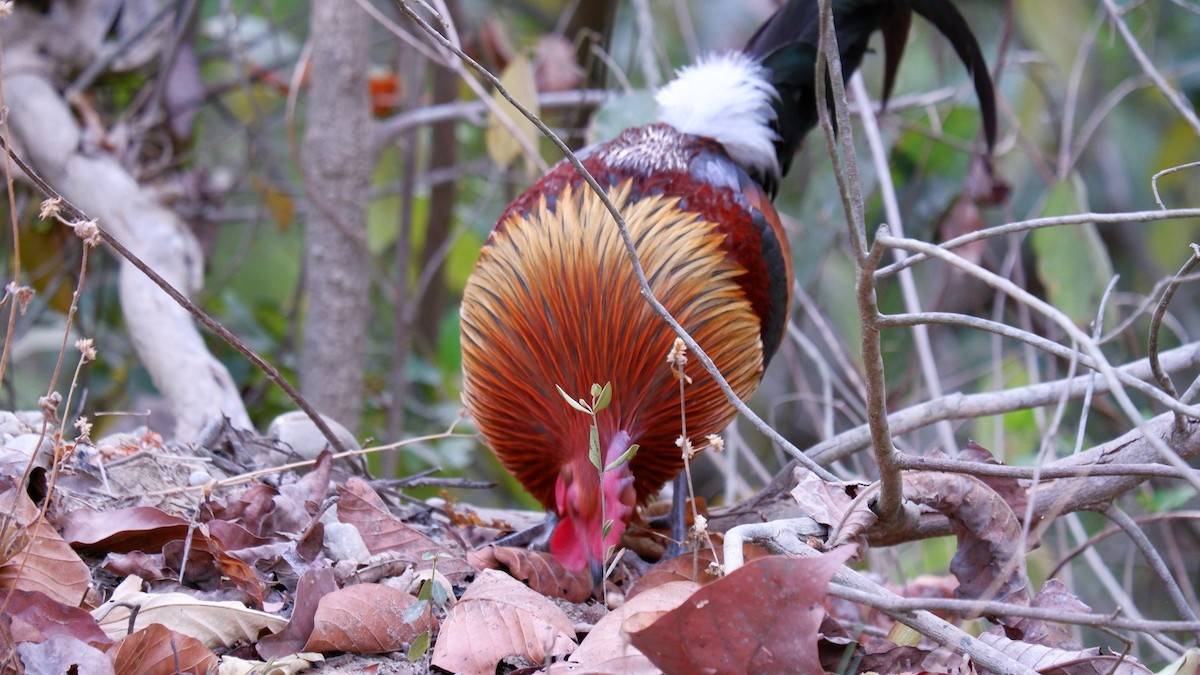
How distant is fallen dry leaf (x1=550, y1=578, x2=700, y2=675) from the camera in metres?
1.57

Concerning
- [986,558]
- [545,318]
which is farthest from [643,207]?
[986,558]

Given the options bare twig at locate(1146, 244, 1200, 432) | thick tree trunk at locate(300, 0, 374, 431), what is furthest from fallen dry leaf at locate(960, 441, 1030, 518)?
thick tree trunk at locate(300, 0, 374, 431)

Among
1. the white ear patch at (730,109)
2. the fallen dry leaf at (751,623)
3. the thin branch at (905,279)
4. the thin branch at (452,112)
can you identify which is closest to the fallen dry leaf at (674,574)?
the fallen dry leaf at (751,623)

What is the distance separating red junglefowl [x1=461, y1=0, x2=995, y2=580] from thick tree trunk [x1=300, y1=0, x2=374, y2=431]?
1.21 meters

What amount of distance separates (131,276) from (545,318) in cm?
136

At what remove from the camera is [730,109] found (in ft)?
10.3

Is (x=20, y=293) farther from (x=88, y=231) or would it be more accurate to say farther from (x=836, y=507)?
(x=836, y=507)

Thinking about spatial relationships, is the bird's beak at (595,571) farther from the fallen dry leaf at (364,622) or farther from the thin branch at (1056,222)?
the thin branch at (1056,222)

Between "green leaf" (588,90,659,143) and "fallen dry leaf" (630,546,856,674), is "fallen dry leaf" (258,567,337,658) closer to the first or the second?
"fallen dry leaf" (630,546,856,674)

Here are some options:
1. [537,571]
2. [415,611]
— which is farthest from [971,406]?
[415,611]

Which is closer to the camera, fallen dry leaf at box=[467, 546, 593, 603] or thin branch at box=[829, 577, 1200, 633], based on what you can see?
thin branch at box=[829, 577, 1200, 633]

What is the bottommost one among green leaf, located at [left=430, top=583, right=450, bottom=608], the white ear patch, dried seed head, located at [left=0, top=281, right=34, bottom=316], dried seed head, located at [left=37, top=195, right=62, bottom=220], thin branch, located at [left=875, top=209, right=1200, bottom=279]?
green leaf, located at [left=430, top=583, right=450, bottom=608]

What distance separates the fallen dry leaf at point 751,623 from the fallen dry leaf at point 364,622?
48 centimetres

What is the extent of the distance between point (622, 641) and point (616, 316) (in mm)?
940
